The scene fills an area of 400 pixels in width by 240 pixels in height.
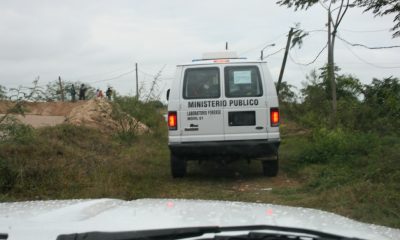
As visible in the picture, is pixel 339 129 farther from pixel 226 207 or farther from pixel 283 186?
pixel 226 207

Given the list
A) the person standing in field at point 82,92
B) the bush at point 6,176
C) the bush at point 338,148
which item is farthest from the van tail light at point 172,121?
the person standing in field at point 82,92

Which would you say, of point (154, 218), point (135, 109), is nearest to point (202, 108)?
point (154, 218)

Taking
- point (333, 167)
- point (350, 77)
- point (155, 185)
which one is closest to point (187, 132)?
point (155, 185)

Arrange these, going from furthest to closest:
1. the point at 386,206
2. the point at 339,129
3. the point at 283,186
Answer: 1. the point at 339,129
2. the point at 283,186
3. the point at 386,206

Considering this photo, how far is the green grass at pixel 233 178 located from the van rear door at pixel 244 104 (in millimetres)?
950

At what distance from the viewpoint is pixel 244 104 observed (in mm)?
8594

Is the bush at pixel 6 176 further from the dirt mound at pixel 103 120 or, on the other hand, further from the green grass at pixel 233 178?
the dirt mound at pixel 103 120

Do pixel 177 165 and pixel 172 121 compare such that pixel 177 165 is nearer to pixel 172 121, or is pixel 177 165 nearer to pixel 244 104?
pixel 172 121

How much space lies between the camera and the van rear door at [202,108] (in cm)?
862

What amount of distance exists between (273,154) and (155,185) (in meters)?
2.12

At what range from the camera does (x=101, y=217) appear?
2.38 metres

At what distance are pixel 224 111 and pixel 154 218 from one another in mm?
6336

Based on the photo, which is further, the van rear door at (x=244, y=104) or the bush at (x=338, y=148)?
the bush at (x=338, y=148)

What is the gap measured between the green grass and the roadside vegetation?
2cm
